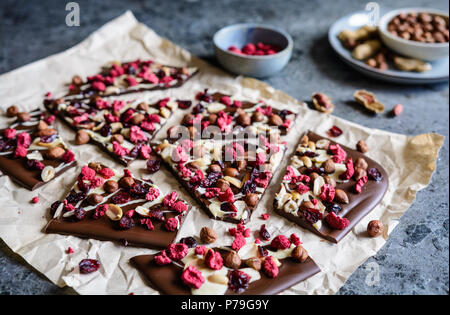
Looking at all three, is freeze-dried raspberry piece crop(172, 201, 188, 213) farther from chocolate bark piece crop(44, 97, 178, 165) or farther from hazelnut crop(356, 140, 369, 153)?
hazelnut crop(356, 140, 369, 153)

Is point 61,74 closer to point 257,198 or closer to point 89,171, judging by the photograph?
point 89,171

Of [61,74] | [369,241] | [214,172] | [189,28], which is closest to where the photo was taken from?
[369,241]

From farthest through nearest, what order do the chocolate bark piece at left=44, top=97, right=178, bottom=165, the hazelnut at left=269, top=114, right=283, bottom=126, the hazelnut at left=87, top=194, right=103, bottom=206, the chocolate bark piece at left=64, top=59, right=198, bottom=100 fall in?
the chocolate bark piece at left=64, top=59, right=198, bottom=100
the hazelnut at left=269, top=114, right=283, bottom=126
the chocolate bark piece at left=44, top=97, right=178, bottom=165
the hazelnut at left=87, top=194, right=103, bottom=206

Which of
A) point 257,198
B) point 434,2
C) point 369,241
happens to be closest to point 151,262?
point 257,198

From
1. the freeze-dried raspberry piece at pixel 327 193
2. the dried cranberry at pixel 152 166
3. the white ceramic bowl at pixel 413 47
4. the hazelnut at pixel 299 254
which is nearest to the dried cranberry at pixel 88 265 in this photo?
the dried cranberry at pixel 152 166

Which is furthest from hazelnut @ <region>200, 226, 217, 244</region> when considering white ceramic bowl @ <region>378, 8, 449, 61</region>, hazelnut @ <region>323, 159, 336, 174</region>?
white ceramic bowl @ <region>378, 8, 449, 61</region>

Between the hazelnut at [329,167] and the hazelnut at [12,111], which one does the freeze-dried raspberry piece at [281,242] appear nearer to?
the hazelnut at [329,167]
